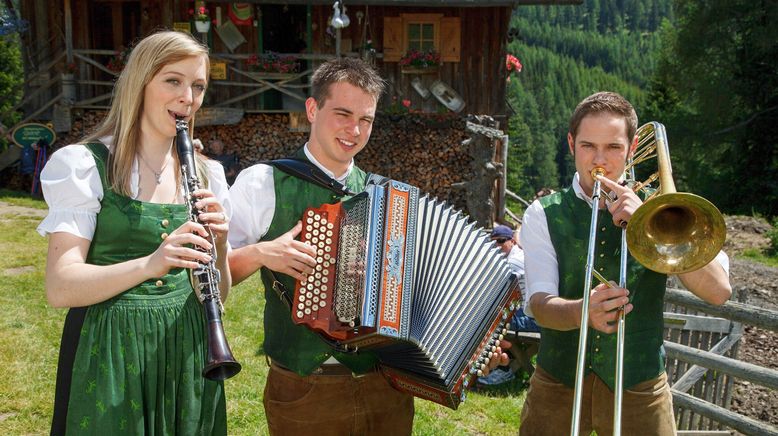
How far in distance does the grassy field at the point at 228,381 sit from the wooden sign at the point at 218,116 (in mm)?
5250

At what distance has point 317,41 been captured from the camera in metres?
→ 12.8

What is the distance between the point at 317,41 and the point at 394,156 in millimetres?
2852

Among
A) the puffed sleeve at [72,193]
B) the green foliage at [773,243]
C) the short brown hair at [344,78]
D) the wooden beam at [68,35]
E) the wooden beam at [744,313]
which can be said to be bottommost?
the green foliage at [773,243]

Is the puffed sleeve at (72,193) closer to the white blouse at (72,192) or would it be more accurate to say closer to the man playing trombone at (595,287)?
the white blouse at (72,192)

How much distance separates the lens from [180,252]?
198cm

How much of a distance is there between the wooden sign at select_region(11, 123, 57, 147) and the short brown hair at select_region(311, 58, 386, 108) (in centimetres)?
1077

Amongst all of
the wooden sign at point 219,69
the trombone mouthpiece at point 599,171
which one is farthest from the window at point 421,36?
the trombone mouthpiece at point 599,171

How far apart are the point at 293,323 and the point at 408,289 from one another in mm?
463

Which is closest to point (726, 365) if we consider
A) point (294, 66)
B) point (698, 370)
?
point (698, 370)

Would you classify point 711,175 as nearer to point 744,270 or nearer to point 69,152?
point 744,270

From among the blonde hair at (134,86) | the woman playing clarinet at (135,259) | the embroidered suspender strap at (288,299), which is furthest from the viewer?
the embroidered suspender strap at (288,299)

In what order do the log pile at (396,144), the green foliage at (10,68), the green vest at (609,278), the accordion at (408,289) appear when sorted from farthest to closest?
the green foliage at (10,68), the log pile at (396,144), the green vest at (609,278), the accordion at (408,289)

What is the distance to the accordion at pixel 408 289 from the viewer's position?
2301 millimetres

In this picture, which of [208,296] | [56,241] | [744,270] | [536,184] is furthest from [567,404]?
[536,184]
